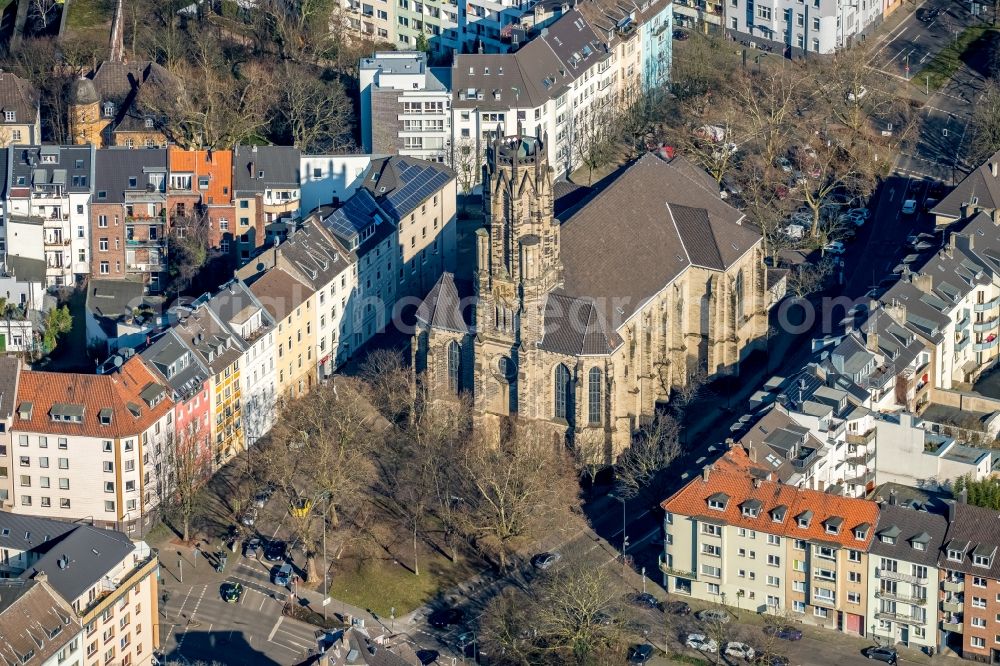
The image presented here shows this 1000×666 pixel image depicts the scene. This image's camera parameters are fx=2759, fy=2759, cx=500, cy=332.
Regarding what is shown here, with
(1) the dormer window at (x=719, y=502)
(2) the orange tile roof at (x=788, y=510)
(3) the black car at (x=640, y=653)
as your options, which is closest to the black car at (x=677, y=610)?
(3) the black car at (x=640, y=653)

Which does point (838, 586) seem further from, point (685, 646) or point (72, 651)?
point (72, 651)

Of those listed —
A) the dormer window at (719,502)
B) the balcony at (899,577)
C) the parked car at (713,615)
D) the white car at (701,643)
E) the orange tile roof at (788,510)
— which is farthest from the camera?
the dormer window at (719,502)

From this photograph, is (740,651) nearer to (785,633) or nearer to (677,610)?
(785,633)

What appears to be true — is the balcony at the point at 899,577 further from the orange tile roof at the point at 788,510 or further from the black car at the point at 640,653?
the black car at the point at 640,653

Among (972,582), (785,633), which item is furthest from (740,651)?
(972,582)

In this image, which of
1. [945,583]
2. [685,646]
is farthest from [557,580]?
[945,583]

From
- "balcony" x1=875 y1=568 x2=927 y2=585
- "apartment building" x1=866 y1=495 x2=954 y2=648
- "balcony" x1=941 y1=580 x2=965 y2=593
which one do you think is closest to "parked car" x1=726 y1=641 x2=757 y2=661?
"apartment building" x1=866 y1=495 x2=954 y2=648
